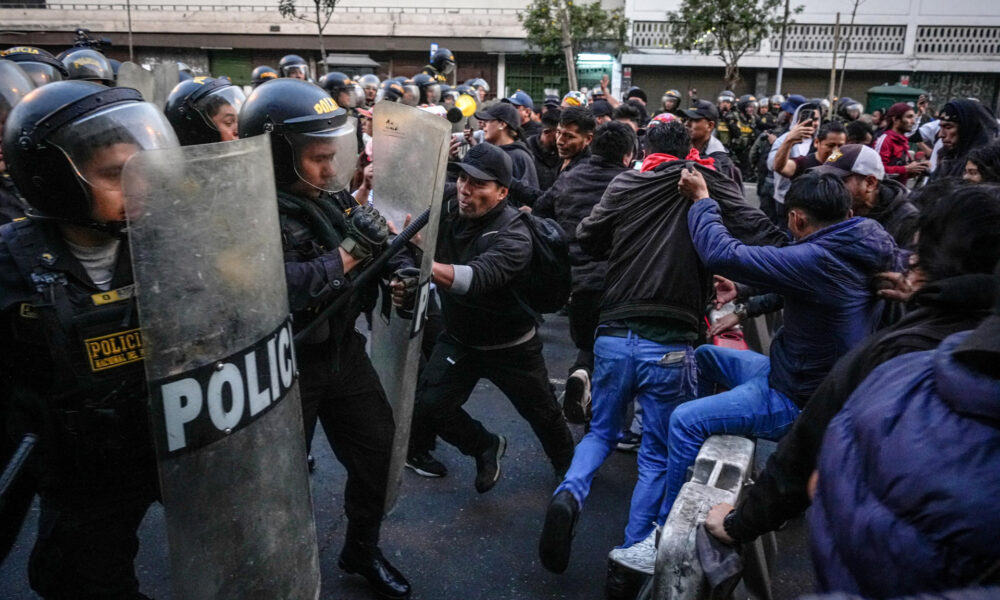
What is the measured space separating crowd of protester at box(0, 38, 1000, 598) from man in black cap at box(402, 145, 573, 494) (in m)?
0.01

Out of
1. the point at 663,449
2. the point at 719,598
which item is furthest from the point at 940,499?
the point at 663,449

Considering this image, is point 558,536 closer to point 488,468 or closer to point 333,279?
point 488,468

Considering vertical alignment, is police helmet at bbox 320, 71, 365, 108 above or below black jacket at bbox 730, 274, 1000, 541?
above

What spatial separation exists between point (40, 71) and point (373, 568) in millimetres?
4355

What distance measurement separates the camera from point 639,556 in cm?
273

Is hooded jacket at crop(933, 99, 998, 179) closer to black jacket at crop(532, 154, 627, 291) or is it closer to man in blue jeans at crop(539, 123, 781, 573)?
black jacket at crop(532, 154, 627, 291)

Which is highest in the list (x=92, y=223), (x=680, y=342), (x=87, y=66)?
(x=87, y=66)

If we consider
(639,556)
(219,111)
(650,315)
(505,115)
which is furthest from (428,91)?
(639,556)

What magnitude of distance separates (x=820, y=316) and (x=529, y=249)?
123 centimetres

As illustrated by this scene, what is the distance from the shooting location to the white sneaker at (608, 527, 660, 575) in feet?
8.80

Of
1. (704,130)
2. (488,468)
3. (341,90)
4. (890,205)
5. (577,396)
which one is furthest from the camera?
(341,90)

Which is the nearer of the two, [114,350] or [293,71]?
[114,350]

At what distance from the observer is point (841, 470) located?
119cm

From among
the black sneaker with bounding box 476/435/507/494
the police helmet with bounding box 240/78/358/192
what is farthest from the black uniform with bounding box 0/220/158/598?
the black sneaker with bounding box 476/435/507/494
